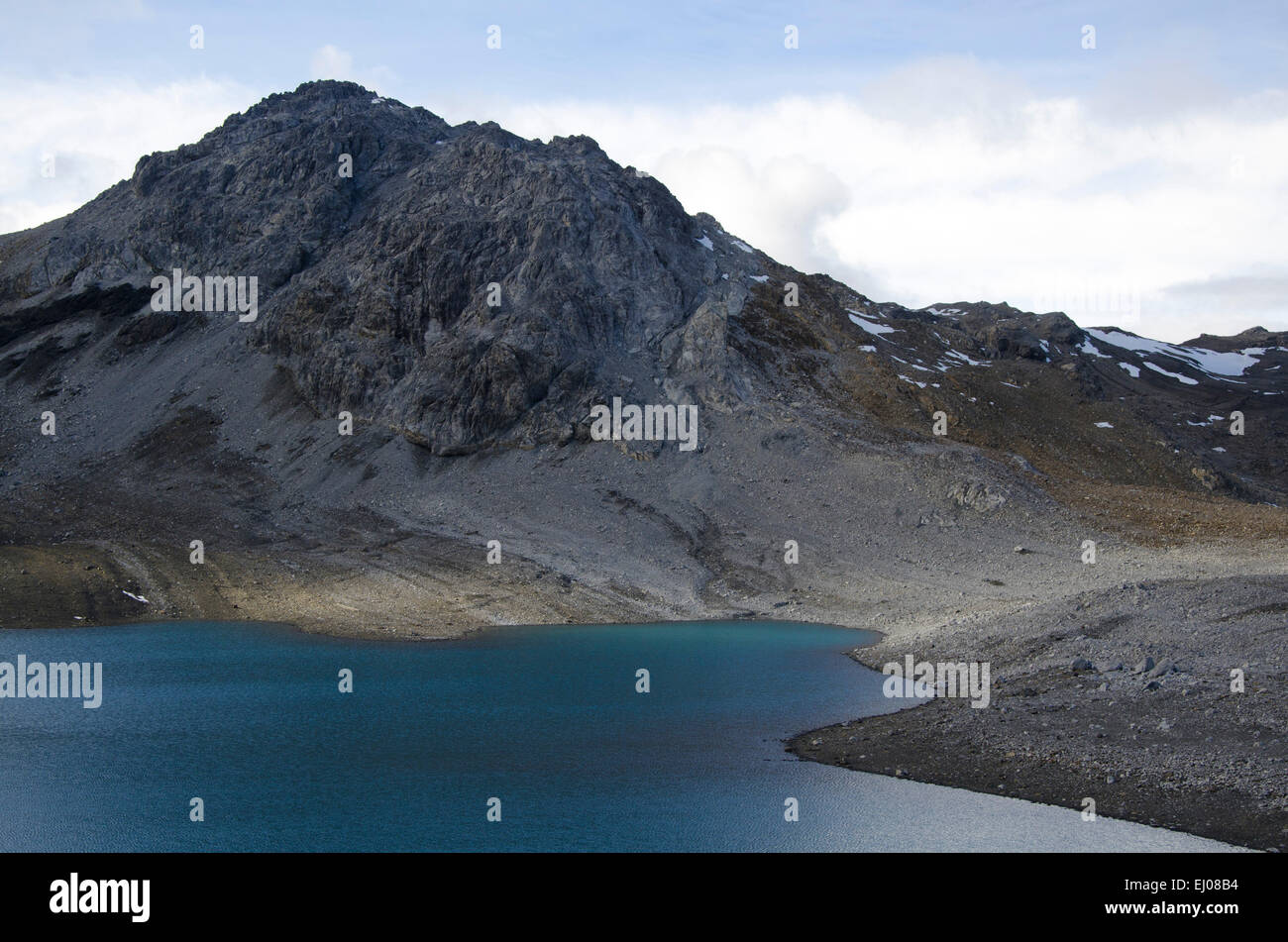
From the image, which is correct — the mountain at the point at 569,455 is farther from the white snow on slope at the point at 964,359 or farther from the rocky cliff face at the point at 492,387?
the white snow on slope at the point at 964,359

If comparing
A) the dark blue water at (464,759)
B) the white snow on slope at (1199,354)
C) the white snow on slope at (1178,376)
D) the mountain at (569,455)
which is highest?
the white snow on slope at (1199,354)

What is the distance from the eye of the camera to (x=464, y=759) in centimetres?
2664

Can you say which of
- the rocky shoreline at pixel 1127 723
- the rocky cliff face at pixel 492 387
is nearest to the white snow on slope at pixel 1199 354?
the rocky cliff face at pixel 492 387

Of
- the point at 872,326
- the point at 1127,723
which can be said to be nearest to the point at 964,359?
the point at 872,326

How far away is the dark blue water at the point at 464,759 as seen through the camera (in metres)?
21.3

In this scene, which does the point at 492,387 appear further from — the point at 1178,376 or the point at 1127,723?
the point at 1178,376

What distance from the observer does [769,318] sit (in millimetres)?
78500

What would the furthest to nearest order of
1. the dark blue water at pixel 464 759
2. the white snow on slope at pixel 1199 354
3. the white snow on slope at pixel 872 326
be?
the white snow on slope at pixel 1199 354 → the white snow on slope at pixel 872 326 → the dark blue water at pixel 464 759

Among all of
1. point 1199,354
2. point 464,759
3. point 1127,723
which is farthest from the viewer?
point 1199,354

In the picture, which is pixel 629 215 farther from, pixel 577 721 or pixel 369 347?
pixel 577 721

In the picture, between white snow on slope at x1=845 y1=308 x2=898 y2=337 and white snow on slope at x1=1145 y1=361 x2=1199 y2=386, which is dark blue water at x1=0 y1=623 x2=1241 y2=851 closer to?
white snow on slope at x1=845 y1=308 x2=898 y2=337

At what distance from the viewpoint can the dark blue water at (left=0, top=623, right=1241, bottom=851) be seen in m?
21.3

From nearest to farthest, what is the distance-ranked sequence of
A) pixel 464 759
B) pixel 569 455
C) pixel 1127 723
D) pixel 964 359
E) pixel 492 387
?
pixel 1127 723 → pixel 464 759 → pixel 569 455 → pixel 492 387 → pixel 964 359

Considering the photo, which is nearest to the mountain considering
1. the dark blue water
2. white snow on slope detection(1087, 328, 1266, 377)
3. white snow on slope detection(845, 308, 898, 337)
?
white snow on slope detection(845, 308, 898, 337)
